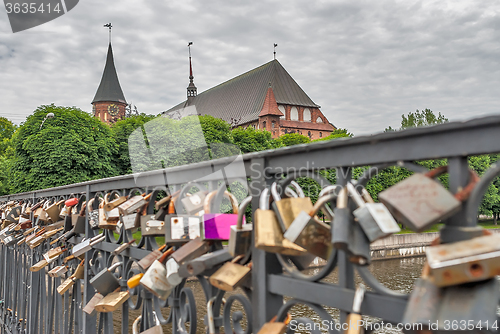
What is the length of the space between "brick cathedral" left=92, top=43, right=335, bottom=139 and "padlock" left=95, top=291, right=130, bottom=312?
61.0 meters

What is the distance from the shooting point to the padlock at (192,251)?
1.58 m

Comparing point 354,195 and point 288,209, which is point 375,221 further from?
point 288,209

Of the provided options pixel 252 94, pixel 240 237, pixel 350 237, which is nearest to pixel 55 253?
pixel 240 237

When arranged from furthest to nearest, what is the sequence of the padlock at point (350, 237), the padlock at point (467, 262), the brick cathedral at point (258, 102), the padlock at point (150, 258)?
the brick cathedral at point (258, 102) → the padlock at point (150, 258) → the padlock at point (350, 237) → the padlock at point (467, 262)

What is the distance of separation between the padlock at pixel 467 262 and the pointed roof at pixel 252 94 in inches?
2497

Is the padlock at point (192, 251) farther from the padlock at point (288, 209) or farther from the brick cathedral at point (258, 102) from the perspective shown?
the brick cathedral at point (258, 102)

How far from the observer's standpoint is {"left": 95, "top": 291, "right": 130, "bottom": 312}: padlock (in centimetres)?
229

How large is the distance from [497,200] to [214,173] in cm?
4065

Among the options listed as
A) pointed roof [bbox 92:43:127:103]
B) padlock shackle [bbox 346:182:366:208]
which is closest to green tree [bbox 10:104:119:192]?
padlock shackle [bbox 346:182:366:208]

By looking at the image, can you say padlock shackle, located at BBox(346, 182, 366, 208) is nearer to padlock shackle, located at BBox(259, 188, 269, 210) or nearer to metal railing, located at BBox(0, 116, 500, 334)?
metal railing, located at BBox(0, 116, 500, 334)

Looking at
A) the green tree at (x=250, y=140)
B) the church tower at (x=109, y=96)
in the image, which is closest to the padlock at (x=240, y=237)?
the green tree at (x=250, y=140)

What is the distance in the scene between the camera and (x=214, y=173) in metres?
1.65

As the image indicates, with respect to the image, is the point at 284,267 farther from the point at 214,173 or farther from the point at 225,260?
the point at 214,173

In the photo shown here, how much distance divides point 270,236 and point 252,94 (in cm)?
6782
